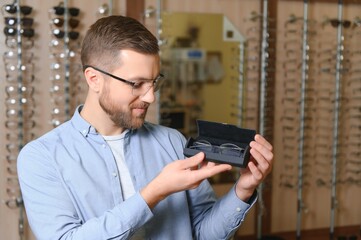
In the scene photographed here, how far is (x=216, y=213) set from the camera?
1542 mm

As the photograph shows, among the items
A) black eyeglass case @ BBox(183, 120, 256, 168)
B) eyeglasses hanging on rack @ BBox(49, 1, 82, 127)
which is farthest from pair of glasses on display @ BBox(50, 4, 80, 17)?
black eyeglass case @ BBox(183, 120, 256, 168)

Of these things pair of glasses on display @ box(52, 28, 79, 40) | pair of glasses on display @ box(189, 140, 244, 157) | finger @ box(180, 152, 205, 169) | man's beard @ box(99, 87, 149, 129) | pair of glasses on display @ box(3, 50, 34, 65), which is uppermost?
pair of glasses on display @ box(52, 28, 79, 40)

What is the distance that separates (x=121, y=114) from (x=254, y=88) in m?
2.86

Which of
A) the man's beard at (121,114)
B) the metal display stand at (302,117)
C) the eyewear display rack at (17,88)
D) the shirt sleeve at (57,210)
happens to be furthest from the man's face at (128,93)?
the metal display stand at (302,117)

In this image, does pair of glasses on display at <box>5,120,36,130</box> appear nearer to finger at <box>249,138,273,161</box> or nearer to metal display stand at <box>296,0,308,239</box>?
metal display stand at <box>296,0,308,239</box>

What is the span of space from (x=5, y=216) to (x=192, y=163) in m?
2.66

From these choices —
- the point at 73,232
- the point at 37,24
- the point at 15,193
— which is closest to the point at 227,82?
the point at 37,24

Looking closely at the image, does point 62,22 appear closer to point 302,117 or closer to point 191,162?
point 302,117

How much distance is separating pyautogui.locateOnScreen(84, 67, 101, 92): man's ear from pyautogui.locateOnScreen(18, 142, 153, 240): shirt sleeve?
242 mm

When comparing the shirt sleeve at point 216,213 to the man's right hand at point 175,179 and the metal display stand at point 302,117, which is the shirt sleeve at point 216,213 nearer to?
the man's right hand at point 175,179

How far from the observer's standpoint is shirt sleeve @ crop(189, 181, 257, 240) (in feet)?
4.93

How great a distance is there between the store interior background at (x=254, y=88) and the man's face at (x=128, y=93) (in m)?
2.13

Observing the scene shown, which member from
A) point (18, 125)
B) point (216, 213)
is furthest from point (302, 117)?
point (216, 213)

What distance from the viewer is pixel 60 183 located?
138 centimetres
